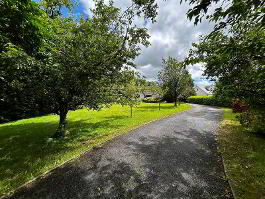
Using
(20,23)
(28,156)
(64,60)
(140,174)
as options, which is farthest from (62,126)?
(140,174)

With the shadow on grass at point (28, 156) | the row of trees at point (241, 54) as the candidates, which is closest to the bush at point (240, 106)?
the row of trees at point (241, 54)

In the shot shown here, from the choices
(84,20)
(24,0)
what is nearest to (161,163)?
(24,0)

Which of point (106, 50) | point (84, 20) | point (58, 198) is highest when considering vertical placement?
point (84, 20)

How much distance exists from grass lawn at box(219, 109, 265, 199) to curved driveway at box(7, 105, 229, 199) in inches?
14.0

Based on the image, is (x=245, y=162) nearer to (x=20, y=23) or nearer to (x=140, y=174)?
(x=140, y=174)

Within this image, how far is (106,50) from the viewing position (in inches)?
348

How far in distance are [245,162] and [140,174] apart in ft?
13.6

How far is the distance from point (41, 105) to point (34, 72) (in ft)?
9.77

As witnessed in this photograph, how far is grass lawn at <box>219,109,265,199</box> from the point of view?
439cm

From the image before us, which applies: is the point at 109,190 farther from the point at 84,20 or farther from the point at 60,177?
the point at 84,20

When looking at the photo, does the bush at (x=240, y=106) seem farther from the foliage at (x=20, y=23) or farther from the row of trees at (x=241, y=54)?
the foliage at (x=20, y=23)

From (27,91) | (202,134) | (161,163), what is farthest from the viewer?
(202,134)

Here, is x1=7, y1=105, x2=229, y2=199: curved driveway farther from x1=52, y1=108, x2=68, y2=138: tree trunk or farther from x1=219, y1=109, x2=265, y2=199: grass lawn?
x1=52, y1=108, x2=68, y2=138: tree trunk

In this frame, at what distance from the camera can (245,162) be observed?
603cm
